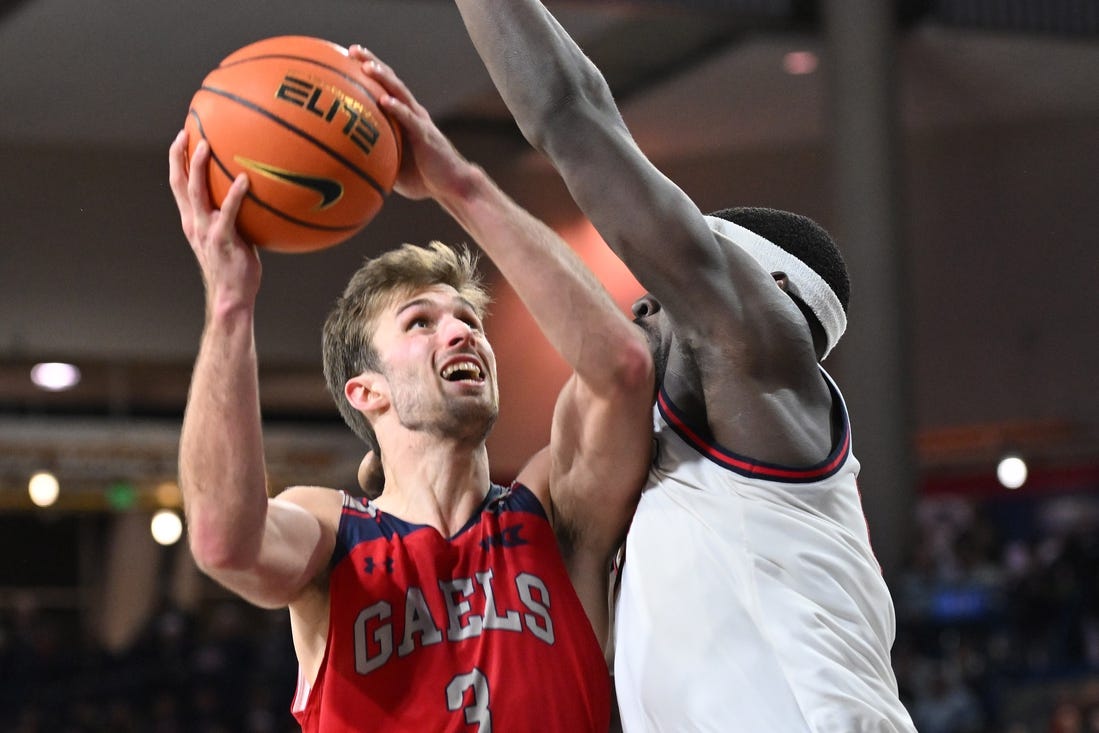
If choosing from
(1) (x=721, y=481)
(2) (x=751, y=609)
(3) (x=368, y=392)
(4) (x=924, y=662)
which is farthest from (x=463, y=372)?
(4) (x=924, y=662)

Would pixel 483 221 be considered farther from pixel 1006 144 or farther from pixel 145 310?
pixel 1006 144

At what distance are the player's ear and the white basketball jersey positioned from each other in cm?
72

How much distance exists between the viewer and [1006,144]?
15266 mm

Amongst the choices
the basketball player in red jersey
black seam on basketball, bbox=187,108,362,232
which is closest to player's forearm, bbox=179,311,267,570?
the basketball player in red jersey

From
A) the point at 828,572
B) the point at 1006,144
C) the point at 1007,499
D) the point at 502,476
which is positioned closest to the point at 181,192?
the point at 828,572

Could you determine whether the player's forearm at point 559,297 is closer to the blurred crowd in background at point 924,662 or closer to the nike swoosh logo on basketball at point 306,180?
the nike swoosh logo on basketball at point 306,180

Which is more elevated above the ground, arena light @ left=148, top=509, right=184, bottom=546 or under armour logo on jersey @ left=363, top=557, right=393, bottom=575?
under armour logo on jersey @ left=363, top=557, right=393, bottom=575

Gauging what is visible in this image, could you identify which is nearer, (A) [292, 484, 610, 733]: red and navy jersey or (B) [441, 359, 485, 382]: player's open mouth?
(A) [292, 484, 610, 733]: red and navy jersey

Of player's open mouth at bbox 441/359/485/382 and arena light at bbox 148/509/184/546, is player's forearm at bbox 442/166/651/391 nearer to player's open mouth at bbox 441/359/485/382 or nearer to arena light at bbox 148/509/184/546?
player's open mouth at bbox 441/359/485/382

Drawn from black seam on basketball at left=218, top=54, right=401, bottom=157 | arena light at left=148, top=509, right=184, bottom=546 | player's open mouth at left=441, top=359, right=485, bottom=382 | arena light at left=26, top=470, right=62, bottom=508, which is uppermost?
black seam on basketball at left=218, top=54, right=401, bottom=157

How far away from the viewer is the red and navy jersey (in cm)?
283

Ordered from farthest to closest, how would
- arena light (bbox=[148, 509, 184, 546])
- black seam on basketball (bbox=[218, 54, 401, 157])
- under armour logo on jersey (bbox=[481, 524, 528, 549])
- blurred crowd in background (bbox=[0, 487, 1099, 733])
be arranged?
1. arena light (bbox=[148, 509, 184, 546])
2. blurred crowd in background (bbox=[0, 487, 1099, 733])
3. under armour logo on jersey (bbox=[481, 524, 528, 549])
4. black seam on basketball (bbox=[218, 54, 401, 157])

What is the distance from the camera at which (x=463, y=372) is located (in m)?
3.11

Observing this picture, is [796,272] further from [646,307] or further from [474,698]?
[474,698]
